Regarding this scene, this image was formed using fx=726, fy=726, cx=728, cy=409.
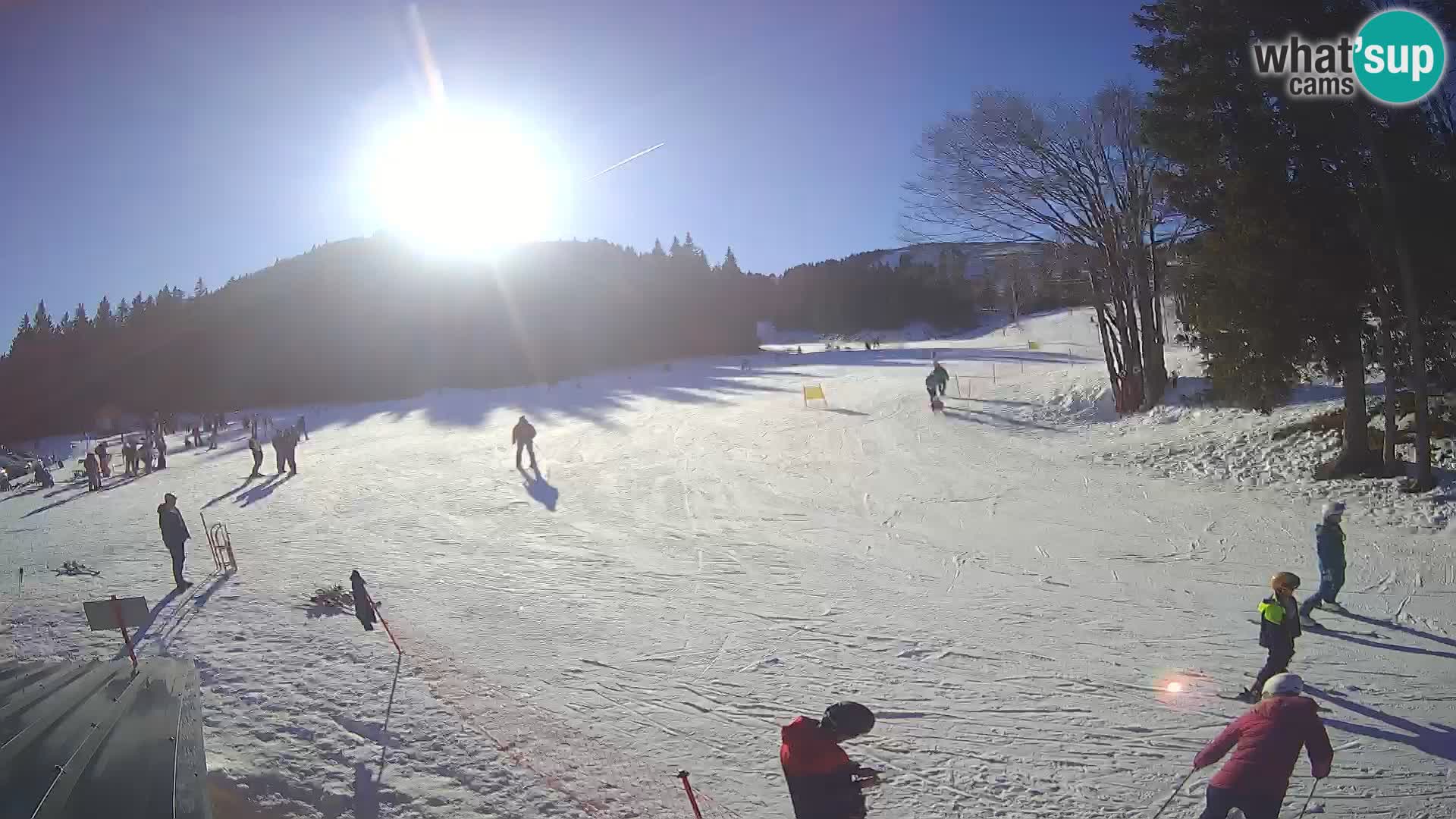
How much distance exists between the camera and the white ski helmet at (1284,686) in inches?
150

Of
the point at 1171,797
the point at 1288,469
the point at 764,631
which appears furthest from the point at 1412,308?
the point at 764,631

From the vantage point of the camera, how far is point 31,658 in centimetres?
858

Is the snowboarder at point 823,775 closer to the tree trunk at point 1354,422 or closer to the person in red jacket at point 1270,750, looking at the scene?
the person in red jacket at point 1270,750

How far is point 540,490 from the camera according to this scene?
56.1 ft

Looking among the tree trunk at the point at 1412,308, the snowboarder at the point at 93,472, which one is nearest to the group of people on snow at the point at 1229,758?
the tree trunk at the point at 1412,308

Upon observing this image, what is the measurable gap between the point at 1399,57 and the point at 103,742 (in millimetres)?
17721

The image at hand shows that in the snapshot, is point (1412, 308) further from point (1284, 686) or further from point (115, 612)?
point (115, 612)

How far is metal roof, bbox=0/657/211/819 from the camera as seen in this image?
4980 millimetres

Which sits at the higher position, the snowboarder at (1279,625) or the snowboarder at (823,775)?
the snowboarder at (823,775)

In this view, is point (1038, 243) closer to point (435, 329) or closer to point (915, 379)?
point (915, 379)

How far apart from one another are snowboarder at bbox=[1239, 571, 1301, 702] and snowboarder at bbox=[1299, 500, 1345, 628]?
192 cm

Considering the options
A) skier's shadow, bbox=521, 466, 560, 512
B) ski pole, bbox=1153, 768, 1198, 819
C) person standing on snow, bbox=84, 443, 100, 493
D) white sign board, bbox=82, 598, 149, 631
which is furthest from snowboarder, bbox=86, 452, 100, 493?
ski pole, bbox=1153, 768, 1198, 819

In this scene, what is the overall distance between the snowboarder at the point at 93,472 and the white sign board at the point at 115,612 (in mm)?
19356

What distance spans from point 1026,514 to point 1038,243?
9531 mm
